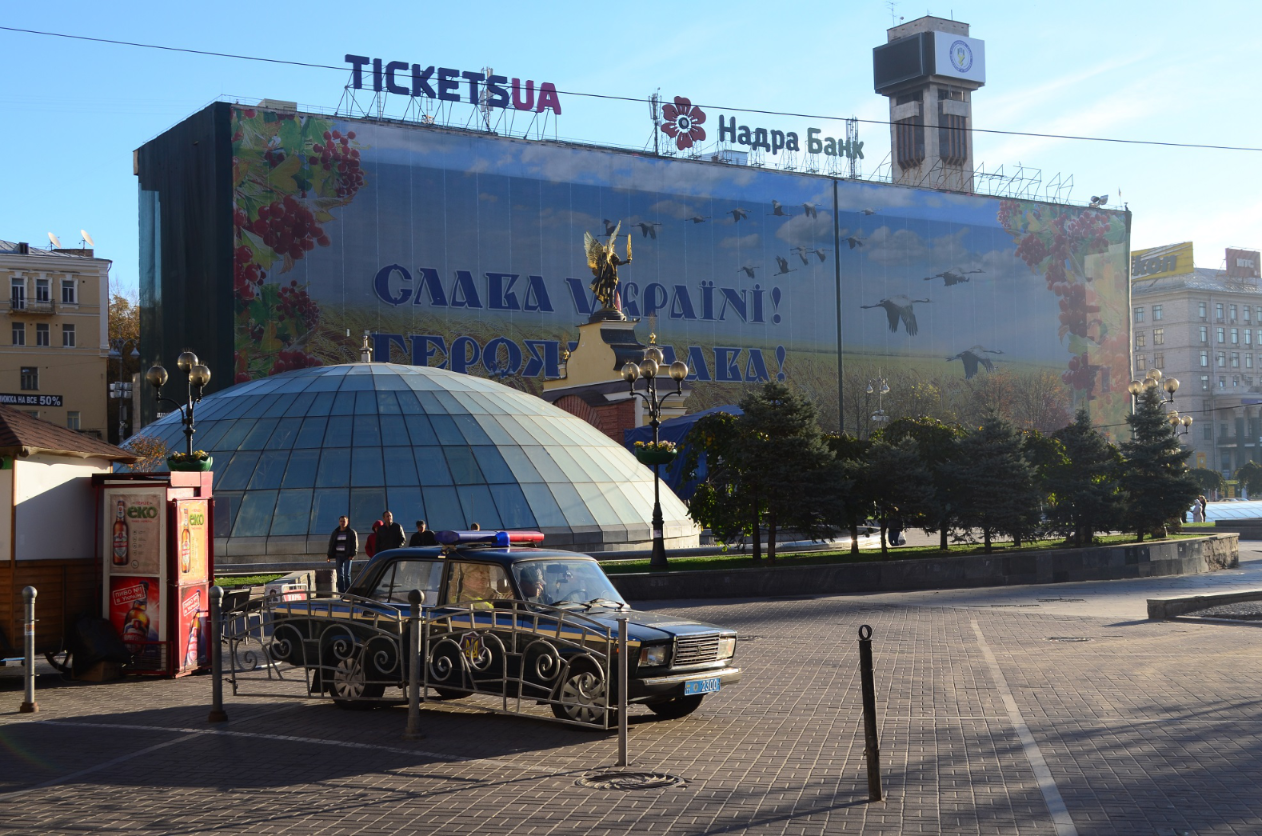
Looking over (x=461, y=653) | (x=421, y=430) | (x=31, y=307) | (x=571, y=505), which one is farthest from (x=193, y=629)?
(x=31, y=307)

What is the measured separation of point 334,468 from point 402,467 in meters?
1.77

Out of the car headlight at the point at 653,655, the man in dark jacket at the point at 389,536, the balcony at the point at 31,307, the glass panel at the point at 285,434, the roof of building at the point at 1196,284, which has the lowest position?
the car headlight at the point at 653,655

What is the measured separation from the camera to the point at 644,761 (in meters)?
8.91

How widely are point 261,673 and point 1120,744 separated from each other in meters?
9.43

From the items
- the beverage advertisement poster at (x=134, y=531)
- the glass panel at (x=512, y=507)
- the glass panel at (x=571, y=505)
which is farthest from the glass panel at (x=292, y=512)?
the beverage advertisement poster at (x=134, y=531)

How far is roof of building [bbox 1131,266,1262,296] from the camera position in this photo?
13325cm

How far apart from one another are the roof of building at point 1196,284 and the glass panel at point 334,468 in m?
122

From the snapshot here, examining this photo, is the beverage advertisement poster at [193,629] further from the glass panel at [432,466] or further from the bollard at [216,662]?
the glass panel at [432,466]

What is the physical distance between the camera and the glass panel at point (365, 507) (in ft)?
98.3

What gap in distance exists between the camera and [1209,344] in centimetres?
13362

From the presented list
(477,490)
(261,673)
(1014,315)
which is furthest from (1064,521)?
(1014,315)

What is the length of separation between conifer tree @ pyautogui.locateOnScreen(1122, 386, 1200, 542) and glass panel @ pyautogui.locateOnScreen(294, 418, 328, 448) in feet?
73.9

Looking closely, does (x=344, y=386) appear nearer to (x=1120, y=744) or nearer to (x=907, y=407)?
(x=1120, y=744)

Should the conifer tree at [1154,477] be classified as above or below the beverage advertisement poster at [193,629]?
above
